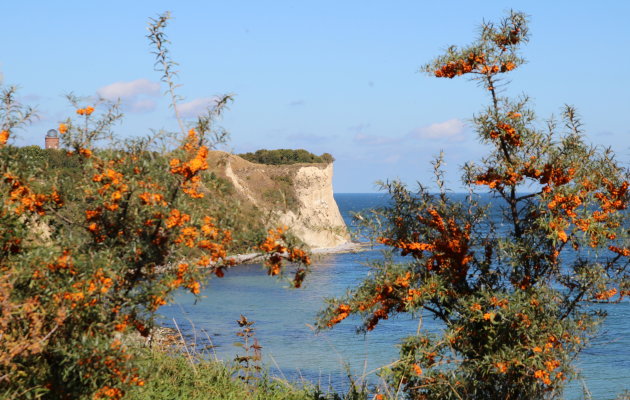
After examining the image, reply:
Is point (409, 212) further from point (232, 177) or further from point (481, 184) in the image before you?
point (232, 177)

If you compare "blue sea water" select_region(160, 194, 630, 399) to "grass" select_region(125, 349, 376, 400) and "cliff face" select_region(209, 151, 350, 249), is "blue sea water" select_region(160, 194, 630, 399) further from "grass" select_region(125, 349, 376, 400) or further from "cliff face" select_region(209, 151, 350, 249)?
"cliff face" select_region(209, 151, 350, 249)

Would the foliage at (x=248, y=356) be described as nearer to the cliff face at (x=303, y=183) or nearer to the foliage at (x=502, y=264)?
the foliage at (x=502, y=264)

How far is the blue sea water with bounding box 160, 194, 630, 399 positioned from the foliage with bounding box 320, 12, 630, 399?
1.20m

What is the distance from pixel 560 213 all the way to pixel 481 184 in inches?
47.6

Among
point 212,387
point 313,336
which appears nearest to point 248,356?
point 212,387

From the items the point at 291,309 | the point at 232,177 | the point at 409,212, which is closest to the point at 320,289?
the point at 291,309

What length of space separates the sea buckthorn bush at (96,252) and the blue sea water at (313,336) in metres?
5.05

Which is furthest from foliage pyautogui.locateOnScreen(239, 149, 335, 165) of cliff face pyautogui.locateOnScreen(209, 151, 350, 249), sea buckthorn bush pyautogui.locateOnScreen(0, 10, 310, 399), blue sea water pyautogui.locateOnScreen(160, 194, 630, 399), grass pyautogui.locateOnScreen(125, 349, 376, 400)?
sea buckthorn bush pyautogui.locateOnScreen(0, 10, 310, 399)

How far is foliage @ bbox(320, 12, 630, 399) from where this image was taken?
8.98 m

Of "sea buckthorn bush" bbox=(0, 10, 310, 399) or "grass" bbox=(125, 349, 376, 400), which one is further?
"grass" bbox=(125, 349, 376, 400)

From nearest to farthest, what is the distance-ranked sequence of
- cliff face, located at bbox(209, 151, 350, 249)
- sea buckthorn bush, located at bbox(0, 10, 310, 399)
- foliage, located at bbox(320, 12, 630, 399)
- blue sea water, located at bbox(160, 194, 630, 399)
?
sea buckthorn bush, located at bbox(0, 10, 310, 399)
foliage, located at bbox(320, 12, 630, 399)
blue sea water, located at bbox(160, 194, 630, 399)
cliff face, located at bbox(209, 151, 350, 249)

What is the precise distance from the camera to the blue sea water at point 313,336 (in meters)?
25.9

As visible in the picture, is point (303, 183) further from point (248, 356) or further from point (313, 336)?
point (248, 356)

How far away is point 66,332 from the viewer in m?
5.24
